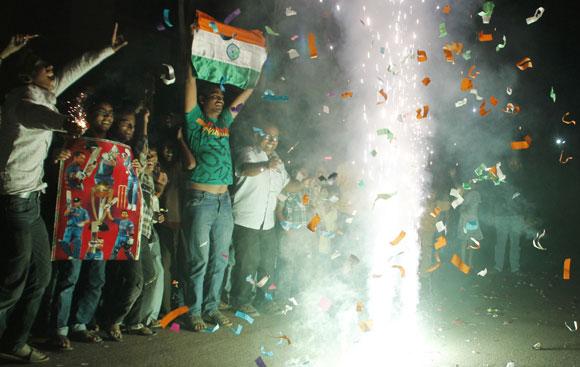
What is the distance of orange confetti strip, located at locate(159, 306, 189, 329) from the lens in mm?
4781

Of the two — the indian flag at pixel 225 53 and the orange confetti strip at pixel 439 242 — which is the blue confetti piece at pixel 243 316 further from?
the orange confetti strip at pixel 439 242

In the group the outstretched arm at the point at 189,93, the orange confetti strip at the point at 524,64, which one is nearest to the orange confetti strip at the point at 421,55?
the orange confetti strip at the point at 524,64

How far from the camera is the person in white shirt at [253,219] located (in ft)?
17.9

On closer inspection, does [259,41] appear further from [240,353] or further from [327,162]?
[240,353]

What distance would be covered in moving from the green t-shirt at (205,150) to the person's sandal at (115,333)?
4.74ft

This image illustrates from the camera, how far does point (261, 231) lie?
565cm

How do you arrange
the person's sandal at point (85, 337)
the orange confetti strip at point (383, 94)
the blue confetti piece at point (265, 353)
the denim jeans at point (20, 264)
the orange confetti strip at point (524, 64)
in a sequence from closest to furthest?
the denim jeans at point (20, 264), the blue confetti piece at point (265, 353), the person's sandal at point (85, 337), the orange confetti strip at point (383, 94), the orange confetti strip at point (524, 64)

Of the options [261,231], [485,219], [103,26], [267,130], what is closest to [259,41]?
[267,130]

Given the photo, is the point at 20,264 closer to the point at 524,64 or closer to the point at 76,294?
the point at 76,294

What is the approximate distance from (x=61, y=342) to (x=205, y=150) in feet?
6.63

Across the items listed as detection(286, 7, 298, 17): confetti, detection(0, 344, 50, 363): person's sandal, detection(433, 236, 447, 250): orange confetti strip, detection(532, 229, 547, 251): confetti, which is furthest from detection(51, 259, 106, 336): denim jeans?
detection(532, 229, 547, 251): confetti

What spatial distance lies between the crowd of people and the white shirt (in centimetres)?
1

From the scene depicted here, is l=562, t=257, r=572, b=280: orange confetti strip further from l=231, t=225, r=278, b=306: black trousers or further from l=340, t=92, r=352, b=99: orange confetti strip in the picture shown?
l=231, t=225, r=278, b=306: black trousers

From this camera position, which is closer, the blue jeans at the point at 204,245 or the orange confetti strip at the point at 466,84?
the blue jeans at the point at 204,245
